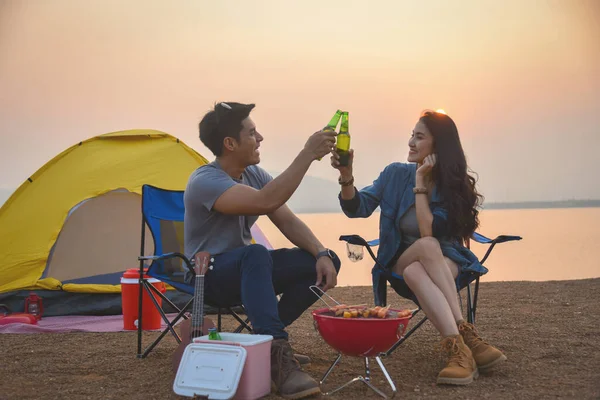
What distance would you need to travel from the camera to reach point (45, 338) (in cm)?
386

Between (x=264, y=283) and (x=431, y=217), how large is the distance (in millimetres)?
862

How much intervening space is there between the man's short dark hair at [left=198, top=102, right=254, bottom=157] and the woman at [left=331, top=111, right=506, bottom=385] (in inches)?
16.8

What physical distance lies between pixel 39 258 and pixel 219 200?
2.44 meters

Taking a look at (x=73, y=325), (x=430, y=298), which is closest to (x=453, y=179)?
(x=430, y=298)

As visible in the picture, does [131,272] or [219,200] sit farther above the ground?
[219,200]

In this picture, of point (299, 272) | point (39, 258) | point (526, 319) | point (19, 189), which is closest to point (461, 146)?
point (299, 272)

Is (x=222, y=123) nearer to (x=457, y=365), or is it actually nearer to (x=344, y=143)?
(x=344, y=143)

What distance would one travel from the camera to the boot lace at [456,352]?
2.56 m

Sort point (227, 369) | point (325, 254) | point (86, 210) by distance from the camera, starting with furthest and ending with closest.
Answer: point (86, 210) → point (325, 254) → point (227, 369)

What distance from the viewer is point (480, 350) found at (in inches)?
105

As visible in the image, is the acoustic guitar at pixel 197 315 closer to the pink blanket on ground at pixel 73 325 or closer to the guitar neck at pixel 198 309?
the guitar neck at pixel 198 309

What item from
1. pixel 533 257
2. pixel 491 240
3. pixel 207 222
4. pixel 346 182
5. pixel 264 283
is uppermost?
pixel 346 182

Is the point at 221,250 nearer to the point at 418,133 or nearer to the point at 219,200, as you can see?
the point at 219,200

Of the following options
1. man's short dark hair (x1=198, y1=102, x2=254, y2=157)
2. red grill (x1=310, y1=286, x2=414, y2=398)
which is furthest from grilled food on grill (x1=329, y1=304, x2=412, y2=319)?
man's short dark hair (x1=198, y1=102, x2=254, y2=157)
